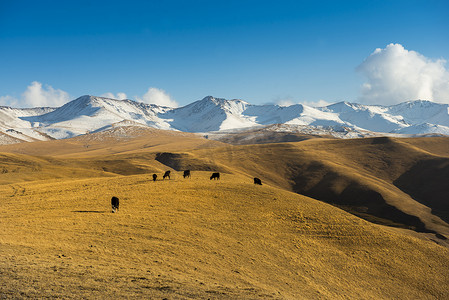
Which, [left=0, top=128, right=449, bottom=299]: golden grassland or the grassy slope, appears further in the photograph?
the grassy slope

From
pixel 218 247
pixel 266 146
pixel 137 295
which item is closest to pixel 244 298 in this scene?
pixel 137 295

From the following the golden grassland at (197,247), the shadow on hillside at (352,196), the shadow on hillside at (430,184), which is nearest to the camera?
the golden grassland at (197,247)

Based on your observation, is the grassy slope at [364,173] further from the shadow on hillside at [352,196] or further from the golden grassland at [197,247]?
the golden grassland at [197,247]

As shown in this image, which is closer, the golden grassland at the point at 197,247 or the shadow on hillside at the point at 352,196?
the golden grassland at the point at 197,247

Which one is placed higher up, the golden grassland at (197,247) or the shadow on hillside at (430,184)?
the golden grassland at (197,247)

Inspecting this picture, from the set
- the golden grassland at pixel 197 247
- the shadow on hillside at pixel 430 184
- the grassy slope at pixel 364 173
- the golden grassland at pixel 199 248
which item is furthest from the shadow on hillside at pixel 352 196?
the golden grassland at pixel 199 248

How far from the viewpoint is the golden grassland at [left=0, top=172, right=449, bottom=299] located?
1867cm

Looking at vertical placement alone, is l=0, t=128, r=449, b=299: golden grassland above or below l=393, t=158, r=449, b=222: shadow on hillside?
above

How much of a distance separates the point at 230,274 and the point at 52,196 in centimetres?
2985

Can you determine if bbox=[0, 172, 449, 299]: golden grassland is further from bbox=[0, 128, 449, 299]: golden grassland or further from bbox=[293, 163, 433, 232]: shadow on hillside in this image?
bbox=[293, 163, 433, 232]: shadow on hillside

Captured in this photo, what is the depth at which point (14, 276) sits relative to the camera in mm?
16875

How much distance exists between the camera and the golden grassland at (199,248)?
18.7 metres

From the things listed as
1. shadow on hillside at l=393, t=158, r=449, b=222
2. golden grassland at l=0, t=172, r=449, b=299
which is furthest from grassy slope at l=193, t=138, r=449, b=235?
golden grassland at l=0, t=172, r=449, b=299

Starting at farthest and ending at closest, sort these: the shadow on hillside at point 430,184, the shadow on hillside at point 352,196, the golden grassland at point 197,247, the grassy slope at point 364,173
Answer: the shadow on hillside at point 430,184 < the grassy slope at point 364,173 < the shadow on hillside at point 352,196 < the golden grassland at point 197,247
